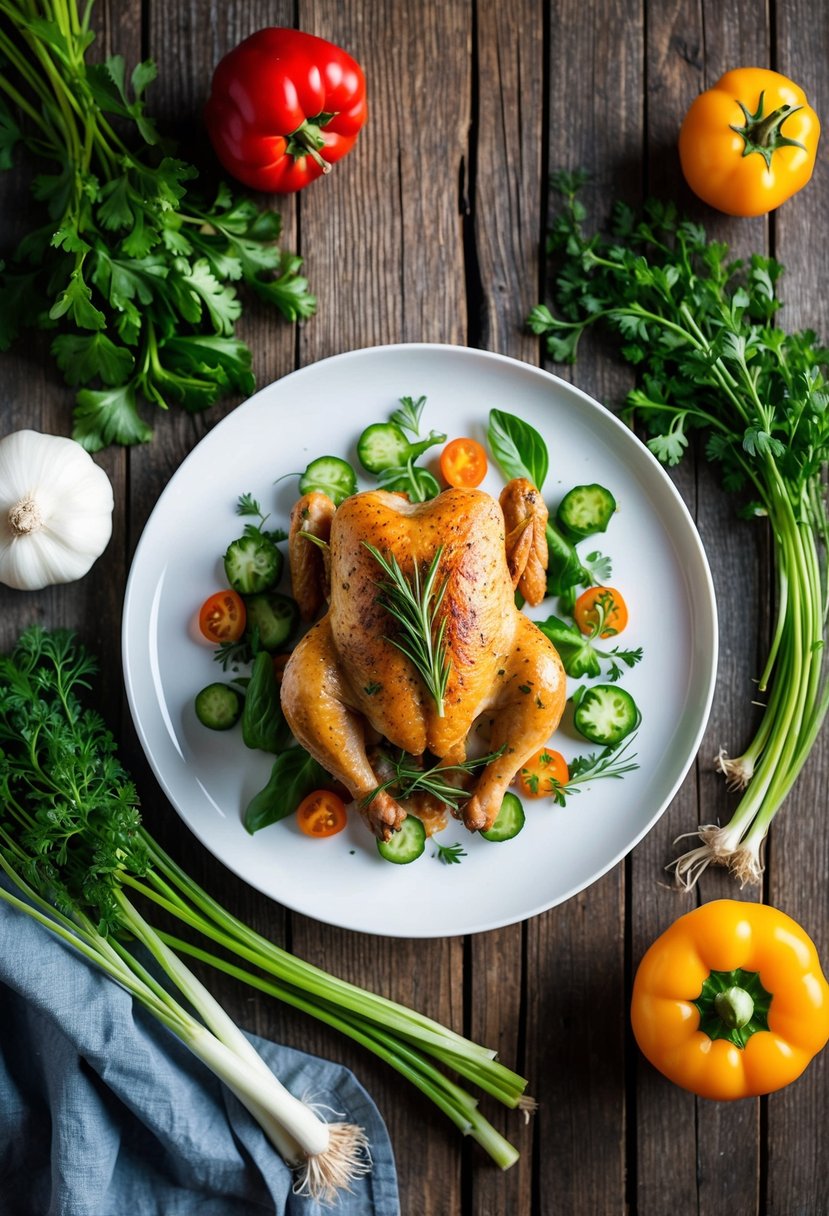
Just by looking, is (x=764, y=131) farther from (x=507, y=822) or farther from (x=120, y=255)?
(x=507, y=822)

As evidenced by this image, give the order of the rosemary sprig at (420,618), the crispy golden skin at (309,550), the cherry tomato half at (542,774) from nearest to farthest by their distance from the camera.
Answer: the rosemary sprig at (420,618), the crispy golden skin at (309,550), the cherry tomato half at (542,774)

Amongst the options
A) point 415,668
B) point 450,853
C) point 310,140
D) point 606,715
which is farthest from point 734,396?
point 450,853

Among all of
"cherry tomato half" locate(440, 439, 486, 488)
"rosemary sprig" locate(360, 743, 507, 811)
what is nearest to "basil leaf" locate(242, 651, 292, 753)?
"rosemary sprig" locate(360, 743, 507, 811)

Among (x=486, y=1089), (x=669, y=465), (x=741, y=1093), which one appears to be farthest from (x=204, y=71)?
(x=741, y=1093)

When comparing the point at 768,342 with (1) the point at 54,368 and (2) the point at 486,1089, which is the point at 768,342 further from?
(2) the point at 486,1089

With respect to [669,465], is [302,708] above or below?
below

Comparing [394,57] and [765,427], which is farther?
[394,57]

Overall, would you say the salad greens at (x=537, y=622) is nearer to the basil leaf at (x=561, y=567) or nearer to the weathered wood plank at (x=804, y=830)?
the basil leaf at (x=561, y=567)

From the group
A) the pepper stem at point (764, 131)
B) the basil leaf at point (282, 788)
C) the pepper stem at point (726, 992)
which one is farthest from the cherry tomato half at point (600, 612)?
the pepper stem at point (764, 131)
